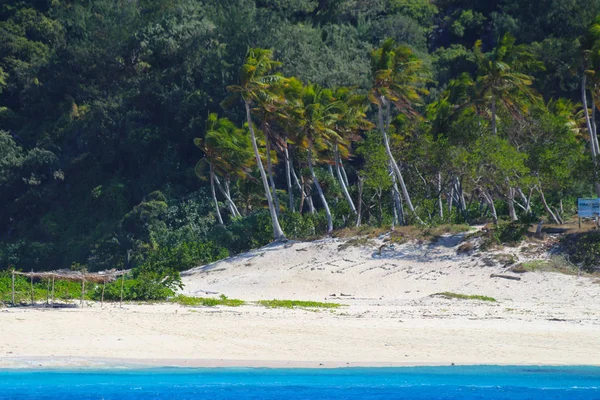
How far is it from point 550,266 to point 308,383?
15423 millimetres

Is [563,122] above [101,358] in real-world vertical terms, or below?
above

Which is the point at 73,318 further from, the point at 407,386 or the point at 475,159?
the point at 475,159

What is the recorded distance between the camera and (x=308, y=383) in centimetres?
1750

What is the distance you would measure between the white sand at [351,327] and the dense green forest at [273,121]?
24.3ft

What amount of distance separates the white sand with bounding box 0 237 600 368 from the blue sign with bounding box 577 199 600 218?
3989mm

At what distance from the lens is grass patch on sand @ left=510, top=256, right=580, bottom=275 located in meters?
30.5

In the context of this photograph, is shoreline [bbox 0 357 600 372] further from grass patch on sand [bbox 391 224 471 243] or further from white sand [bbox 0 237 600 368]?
grass patch on sand [bbox 391 224 471 243]

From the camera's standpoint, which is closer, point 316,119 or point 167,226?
point 316,119

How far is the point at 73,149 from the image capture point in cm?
6531

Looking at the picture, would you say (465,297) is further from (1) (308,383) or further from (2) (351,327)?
(1) (308,383)

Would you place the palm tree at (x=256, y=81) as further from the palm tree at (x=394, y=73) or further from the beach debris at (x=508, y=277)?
the beach debris at (x=508, y=277)

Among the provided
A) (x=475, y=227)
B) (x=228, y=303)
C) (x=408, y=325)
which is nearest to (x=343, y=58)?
(x=475, y=227)

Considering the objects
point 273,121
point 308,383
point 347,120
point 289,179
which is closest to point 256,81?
point 273,121

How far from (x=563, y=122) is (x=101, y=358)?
2975 centimetres
